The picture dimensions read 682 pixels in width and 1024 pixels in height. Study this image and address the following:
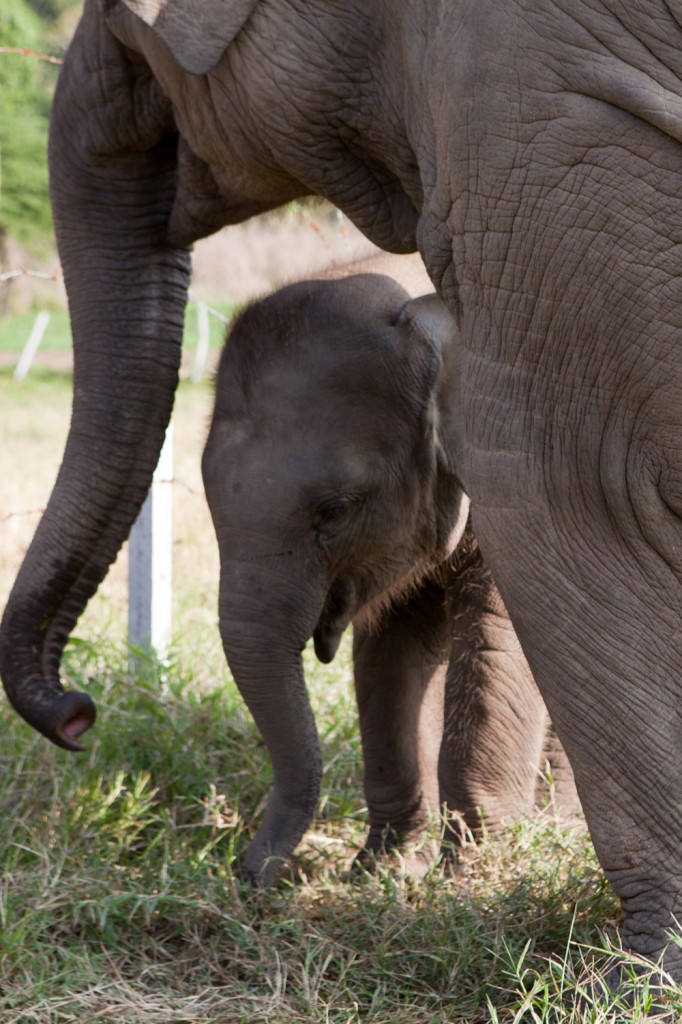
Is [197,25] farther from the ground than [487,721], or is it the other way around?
[197,25]

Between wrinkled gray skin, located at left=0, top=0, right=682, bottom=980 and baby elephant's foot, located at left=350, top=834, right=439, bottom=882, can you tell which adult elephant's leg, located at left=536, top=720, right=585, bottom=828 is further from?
wrinkled gray skin, located at left=0, top=0, right=682, bottom=980

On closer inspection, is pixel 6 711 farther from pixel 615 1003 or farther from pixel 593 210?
pixel 593 210

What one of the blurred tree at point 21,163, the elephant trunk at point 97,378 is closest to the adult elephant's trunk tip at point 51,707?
the elephant trunk at point 97,378

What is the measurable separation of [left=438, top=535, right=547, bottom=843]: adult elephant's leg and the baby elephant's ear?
53cm

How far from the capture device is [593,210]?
204 centimetres

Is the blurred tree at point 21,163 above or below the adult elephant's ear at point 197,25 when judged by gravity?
below

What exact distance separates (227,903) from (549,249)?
160 cm

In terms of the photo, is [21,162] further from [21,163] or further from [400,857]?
[400,857]

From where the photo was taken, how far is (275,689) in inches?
123

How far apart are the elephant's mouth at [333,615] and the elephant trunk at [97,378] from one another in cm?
49

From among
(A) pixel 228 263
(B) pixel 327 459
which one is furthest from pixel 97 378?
(A) pixel 228 263

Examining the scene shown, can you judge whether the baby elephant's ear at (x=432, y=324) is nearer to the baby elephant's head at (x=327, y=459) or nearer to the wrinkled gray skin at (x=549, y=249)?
the baby elephant's head at (x=327, y=459)

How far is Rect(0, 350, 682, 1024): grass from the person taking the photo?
2.63 m

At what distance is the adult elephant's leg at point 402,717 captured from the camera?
11.8 feet
